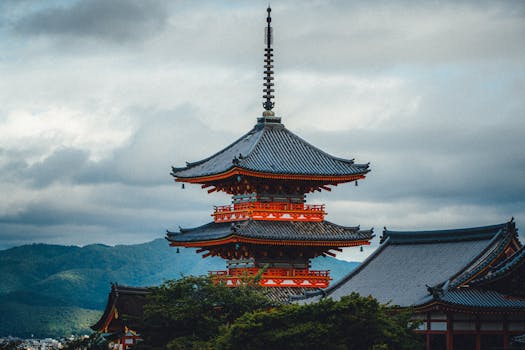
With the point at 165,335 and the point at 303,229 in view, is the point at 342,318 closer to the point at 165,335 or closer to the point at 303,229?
the point at 165,335

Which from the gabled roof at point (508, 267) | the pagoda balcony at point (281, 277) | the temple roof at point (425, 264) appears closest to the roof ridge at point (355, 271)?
the temple roof at point (425, 264)

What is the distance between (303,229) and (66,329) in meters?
121

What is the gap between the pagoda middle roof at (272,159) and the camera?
2731 inches

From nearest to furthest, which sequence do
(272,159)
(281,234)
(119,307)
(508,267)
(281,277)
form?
(508,267) < (281,234) < (281,277) < (272,159) < (119,307)

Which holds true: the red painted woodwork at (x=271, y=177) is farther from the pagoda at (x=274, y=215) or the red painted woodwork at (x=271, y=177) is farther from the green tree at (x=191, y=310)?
the green tree at (x=191, y=310)

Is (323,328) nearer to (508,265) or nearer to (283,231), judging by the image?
(508,265)

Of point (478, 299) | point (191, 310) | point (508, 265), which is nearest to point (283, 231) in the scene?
point (191, 310)

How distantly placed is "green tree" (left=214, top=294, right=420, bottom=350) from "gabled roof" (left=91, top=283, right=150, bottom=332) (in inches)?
885

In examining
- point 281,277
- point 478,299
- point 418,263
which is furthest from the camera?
point 281,277

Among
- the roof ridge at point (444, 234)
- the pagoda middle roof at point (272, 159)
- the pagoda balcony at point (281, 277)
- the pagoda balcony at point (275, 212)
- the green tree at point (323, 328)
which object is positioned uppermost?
the pagoda middle roof at point (272, 159)

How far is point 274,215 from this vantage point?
69562 mm

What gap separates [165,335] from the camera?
60.2 meters

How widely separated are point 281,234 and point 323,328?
2005 centimetres

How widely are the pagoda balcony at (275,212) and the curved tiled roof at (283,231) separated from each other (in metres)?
0.33
